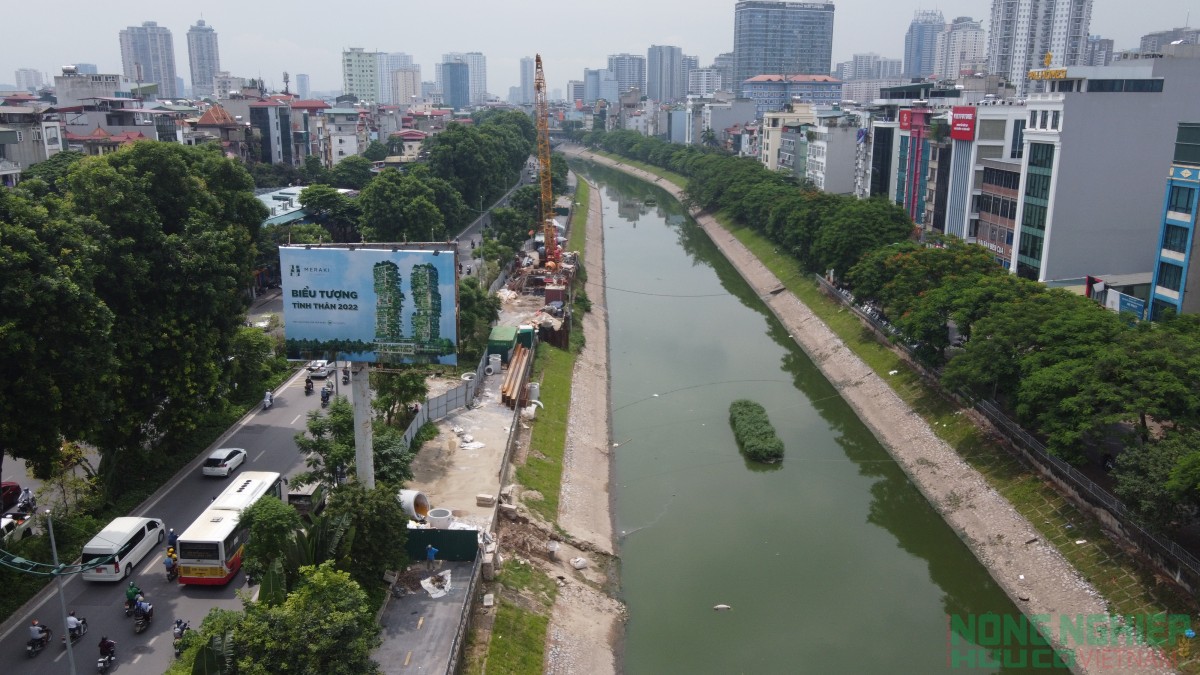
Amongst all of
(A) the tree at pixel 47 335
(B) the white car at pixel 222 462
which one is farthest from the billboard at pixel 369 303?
(B) the white car at pixel 222 462

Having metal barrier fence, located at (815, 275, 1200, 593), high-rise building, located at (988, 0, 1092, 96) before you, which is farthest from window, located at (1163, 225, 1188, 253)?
high-rise building, located at (988, 0, 1092, 96)

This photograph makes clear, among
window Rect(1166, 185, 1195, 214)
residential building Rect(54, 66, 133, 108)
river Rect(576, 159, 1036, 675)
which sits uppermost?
residential building Rect(54, 66, 133, 108)

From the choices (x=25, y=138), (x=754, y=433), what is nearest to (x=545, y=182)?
(x=25, y=138)

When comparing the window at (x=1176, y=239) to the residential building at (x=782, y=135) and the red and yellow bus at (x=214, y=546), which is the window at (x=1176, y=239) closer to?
the red and yellow bus at (x=214, y=546)

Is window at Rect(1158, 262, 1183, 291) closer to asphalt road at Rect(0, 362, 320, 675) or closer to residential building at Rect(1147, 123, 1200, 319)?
residential building at Rect(1147, 123, 1200, 319)

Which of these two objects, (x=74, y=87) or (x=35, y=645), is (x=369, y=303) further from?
(x=74, y=87)
